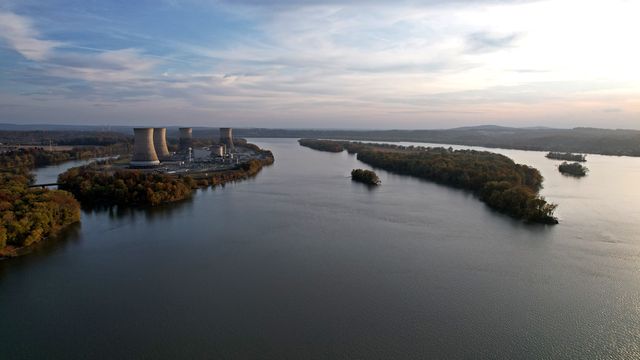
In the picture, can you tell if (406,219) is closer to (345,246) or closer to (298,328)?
(345,246)

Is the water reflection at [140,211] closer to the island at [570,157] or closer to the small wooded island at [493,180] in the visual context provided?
the small wooded island at [493,180]

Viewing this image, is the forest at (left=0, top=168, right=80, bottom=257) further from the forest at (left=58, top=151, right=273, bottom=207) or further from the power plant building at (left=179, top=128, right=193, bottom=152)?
the power plant building at (left=179, top=128, right=193, bottom=152)

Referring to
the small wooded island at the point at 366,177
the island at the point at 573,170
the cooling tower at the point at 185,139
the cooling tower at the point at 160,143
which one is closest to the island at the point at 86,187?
the cooling tower at the point at 160,143

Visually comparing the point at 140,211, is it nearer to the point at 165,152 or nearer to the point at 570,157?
the point at 165,152

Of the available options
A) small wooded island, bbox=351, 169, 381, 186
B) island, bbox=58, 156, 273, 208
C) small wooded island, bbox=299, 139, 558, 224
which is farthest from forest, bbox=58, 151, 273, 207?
small wooded island, bbox=299, 139, 558, 224

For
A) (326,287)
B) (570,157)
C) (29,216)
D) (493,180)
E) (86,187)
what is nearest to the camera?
(326,287)

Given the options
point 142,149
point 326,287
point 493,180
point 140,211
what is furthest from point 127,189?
point 493,180
